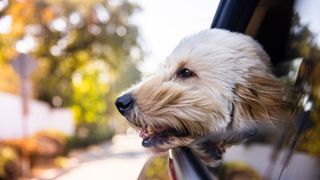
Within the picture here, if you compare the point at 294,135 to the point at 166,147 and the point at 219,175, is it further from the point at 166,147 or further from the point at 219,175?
the point at 166,147

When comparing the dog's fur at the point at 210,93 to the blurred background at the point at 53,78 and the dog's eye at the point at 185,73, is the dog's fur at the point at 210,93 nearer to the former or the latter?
the dog's eye at the point at 185,73

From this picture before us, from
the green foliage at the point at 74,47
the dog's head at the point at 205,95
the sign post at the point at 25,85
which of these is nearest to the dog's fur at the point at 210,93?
the dog's head at the point at 205,95

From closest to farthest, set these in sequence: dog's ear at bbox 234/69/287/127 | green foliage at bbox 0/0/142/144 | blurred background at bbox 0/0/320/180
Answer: dog's ear at bbox 234/69/287/127 → blurred background at bbox 0/0/320/180 → green foliage at bbox 0/0/142/144

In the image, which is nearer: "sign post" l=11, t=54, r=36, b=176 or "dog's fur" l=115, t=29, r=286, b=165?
"dog's fur" l=115, t=29, r=286, b=165

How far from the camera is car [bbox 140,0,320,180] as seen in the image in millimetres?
441

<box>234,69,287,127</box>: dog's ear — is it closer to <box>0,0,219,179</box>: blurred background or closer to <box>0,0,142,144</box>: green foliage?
<box>0,0,219,179</box>: blurred background

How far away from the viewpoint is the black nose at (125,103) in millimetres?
740

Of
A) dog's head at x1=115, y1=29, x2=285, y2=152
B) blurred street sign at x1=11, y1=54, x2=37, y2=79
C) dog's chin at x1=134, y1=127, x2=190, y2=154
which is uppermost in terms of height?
blurred street sign at x1=11, y1=54, x2=37, y2=79

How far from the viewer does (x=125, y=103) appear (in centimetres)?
74

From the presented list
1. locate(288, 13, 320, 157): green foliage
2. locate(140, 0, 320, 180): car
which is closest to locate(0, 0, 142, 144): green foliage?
locate(140, 0, 320, 180): car

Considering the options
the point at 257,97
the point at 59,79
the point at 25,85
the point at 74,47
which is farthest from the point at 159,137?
the point at 59,79

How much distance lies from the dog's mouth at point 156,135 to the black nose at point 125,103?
42 mm

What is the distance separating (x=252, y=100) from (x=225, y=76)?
0.18ft

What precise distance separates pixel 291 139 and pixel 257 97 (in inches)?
9.3
